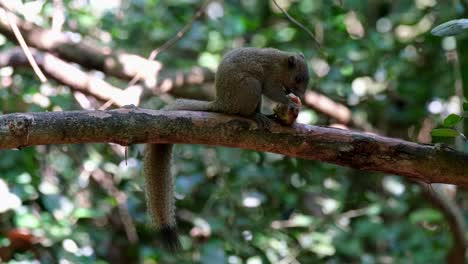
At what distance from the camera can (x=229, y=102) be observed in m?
3.75

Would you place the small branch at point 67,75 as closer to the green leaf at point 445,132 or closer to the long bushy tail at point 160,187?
the long bushy tail at point 160,187

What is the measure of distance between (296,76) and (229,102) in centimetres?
99

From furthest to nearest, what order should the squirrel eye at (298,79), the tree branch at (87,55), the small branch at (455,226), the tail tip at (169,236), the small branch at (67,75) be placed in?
the tree branch at (87,55) < the small branch at (455,226) < the small branch at (67,75) < the squirrel eye at (298,79) < the tail tip at (169,236)

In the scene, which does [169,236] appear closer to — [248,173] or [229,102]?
[229,102]

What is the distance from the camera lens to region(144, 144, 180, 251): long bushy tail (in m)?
3.69

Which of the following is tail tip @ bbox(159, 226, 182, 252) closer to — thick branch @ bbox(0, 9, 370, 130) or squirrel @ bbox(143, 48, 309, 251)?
squirrel @ bbox(143, 48, 309, 251)

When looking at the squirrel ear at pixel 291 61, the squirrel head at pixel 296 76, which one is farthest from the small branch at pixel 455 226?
the squirrel ear at pixel 291 61

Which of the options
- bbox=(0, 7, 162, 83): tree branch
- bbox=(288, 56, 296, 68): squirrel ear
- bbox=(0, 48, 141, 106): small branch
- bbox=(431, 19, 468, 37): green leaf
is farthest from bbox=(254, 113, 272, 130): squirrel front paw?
bbox=(0, 7, 162, 83): tree branch

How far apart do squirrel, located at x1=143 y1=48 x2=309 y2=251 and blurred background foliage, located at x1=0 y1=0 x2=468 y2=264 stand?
802 millimetres

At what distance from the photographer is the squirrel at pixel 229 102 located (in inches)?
145

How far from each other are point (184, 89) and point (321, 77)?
1267 mm

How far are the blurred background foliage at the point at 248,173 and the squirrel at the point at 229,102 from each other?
2.63 ft

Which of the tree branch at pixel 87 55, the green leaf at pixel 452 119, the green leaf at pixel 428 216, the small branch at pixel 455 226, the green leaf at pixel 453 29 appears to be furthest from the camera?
the green leaf at pixel 428 216

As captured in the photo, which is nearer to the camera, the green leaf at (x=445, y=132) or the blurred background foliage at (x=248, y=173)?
the green leaf at (x=445, y=132)
